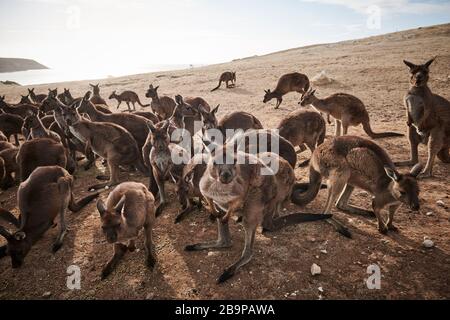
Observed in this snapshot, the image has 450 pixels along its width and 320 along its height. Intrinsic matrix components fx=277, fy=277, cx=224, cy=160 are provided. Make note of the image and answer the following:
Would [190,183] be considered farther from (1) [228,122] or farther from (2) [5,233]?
(1) [228,122]

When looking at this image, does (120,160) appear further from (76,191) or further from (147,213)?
(147,213)

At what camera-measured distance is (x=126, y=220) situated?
389cm

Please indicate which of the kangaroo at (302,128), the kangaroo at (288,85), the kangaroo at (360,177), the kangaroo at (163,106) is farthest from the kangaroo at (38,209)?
the kangaroo at (288,85)

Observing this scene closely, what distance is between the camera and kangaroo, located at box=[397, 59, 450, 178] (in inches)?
225

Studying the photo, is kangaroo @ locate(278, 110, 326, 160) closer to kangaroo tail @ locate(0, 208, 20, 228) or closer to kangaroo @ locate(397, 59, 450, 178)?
kangaroo @ locate(397, 59, 450, 178)

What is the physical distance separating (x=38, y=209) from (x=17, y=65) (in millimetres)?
74163

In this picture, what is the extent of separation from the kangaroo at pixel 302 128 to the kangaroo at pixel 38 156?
5.08 metres

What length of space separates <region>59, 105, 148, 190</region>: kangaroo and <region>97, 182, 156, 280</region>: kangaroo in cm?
235

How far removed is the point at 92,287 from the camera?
12.3 feet

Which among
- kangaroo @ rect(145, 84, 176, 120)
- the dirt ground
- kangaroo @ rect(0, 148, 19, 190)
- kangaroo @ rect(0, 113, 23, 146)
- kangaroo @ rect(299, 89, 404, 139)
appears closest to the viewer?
the dirt ground

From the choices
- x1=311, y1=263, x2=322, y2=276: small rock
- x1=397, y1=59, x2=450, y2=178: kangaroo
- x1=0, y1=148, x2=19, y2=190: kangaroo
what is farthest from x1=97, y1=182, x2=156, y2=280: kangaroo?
x1=397, y1=59, x2=450, y2=178: kangaroo

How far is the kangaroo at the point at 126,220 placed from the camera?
3.67m

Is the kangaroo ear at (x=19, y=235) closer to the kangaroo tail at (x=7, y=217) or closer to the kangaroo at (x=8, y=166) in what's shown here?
the kangaroo tail at (x=7, y=217)
